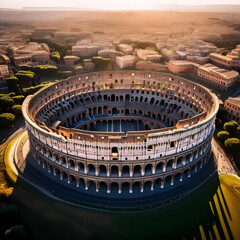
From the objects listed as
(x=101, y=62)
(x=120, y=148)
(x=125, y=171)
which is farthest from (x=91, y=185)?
(x=101, y=62)

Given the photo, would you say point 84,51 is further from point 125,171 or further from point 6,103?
point 125,171

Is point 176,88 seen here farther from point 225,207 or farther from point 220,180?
point 225,207

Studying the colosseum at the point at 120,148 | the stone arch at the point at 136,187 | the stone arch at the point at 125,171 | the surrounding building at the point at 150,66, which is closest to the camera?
the colosseum at the point at 120,148

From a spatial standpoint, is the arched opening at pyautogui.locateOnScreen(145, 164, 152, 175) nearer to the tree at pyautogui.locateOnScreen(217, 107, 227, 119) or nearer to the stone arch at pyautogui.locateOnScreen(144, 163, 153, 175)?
the stone arch at pyautogui.locateOnScreen(144, 163, 153, 175)

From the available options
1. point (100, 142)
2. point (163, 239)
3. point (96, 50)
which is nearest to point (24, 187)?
point (100, 142)

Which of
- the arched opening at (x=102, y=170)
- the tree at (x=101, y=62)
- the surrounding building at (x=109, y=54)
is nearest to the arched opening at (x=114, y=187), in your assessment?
the arched opening at (x=102, y=170)

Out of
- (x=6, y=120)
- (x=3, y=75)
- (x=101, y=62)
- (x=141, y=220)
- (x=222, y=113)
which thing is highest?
(x=3, y=75)

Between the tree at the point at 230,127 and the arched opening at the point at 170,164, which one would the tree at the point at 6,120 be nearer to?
the arched opening at the point at 170,164
